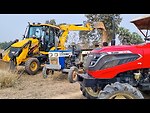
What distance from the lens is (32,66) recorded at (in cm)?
1375

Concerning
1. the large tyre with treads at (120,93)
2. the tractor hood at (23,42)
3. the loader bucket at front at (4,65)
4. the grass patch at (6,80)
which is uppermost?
the tractor hood at (23,42)

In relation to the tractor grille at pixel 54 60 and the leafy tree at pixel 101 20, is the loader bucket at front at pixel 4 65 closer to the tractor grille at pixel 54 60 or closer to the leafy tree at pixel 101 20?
the tractor grille at pixel 54 60

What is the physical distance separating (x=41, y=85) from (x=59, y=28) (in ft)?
16.6

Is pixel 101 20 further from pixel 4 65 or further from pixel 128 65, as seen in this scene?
pixel 128 65

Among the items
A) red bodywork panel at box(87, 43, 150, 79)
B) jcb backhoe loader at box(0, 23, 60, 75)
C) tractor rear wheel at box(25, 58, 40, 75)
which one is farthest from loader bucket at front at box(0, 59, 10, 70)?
red bodywork panel at box(87, 43, 150, 79)

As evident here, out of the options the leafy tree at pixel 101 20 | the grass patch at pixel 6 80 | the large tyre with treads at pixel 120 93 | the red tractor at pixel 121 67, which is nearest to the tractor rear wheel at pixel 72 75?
the grass patch at pixel 6 80

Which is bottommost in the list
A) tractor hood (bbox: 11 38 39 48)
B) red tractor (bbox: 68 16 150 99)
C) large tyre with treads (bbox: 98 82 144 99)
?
large tyre with treads (bbox: 98 82 144 99)

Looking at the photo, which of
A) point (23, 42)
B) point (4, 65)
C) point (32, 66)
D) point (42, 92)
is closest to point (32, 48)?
point (23, 42)

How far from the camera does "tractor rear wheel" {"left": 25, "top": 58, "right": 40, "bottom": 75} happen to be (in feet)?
44.0

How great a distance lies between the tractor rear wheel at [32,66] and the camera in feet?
44.0

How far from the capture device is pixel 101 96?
555cm

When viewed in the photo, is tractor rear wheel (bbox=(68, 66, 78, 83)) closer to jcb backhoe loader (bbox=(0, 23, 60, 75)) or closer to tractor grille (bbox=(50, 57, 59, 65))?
tractor grille (bbox=(50, 57, 59, 65))
